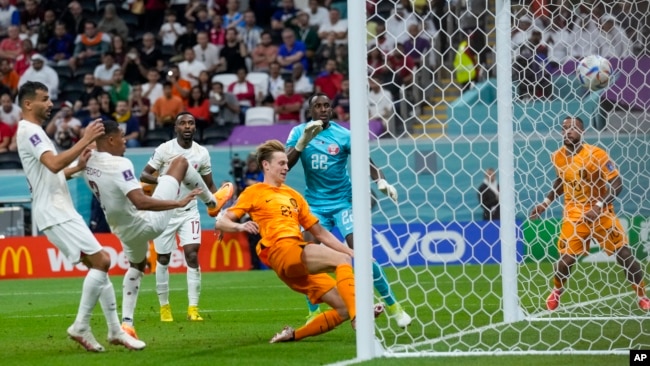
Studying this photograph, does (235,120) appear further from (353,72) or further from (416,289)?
(353,72)

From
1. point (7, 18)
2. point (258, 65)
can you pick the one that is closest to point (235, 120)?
point (258, 65)

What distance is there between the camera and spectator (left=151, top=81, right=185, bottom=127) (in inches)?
869

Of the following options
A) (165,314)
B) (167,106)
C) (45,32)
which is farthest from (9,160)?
(165,314)

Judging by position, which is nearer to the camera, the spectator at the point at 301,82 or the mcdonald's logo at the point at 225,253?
the mcdonald's logo at the point at 225,253

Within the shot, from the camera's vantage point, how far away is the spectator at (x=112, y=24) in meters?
24.7

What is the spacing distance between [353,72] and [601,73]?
12.9 feet

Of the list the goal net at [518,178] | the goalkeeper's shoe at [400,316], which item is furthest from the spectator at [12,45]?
the goalkeeper's shoe at [400,316]

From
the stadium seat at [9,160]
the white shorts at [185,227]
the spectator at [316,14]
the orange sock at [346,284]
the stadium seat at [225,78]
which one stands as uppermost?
the spectator at [316,14]

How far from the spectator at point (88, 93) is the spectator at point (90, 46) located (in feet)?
3.15

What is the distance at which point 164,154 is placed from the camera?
12195 millimetres

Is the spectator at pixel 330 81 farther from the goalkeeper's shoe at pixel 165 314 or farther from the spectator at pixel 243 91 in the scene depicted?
the goalkeeper's shoe at pixel 165 314

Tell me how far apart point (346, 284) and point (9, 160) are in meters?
15.1

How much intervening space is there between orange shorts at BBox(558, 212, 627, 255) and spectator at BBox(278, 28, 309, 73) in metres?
11.9

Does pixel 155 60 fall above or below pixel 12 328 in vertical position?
above
